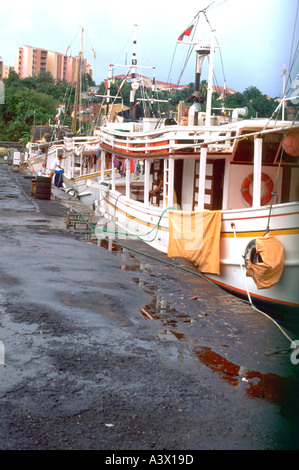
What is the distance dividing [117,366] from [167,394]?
818 mm

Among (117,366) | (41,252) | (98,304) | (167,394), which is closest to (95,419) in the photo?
(167,394)

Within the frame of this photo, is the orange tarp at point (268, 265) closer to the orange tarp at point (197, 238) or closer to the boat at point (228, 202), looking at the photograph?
the boat at point (228, 202)

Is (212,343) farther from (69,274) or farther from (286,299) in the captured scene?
(69,274)

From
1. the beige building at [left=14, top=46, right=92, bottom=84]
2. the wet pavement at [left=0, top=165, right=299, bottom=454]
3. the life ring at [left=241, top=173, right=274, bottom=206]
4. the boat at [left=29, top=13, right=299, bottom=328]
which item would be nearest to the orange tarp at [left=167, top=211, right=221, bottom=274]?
the boat at [left=29, top=13, right=299, bottom=328]

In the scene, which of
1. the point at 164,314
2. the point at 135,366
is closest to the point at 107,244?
the point at 164,314

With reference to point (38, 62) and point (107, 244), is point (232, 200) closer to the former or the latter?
point (107, 244)

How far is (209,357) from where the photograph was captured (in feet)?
20.7

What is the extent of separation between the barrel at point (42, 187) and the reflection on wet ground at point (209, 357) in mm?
15647

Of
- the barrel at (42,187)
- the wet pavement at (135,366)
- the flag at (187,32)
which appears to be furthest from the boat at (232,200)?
the barrel at (42,187)

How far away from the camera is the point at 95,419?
15.0 ft

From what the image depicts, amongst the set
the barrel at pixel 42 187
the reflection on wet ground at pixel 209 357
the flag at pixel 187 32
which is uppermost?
the flag at pixel 187 32

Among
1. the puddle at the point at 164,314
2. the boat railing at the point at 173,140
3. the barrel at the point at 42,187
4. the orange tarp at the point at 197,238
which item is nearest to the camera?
the puddle at the point at 164,314

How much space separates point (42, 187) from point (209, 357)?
63.2 feet

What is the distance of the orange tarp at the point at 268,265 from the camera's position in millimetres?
8812
